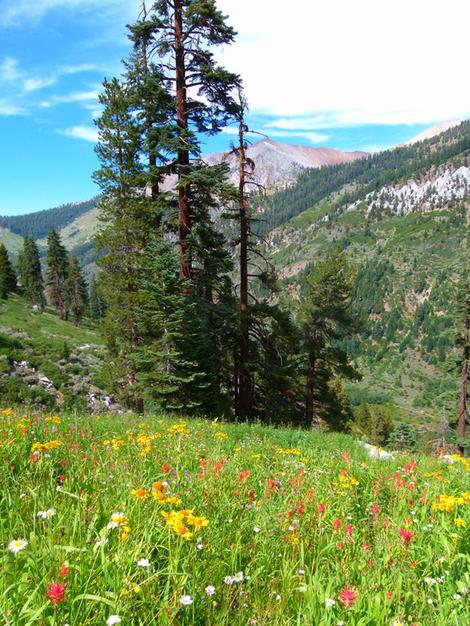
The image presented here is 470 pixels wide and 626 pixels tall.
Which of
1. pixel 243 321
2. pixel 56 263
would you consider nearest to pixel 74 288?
pixel 56 263

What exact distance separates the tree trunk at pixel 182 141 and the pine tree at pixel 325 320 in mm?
14468

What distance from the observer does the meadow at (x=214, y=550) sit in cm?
173

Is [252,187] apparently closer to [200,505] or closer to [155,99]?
[155,99]

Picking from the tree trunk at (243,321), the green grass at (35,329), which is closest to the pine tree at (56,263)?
the green grass at (35,329)

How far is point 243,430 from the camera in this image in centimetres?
1014

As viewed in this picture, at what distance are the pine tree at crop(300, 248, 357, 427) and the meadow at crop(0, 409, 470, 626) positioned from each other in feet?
78.6

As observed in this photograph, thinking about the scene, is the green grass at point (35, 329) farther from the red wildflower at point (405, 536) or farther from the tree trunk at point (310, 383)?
the red wildflower at point (405, 536)

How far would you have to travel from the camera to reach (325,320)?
28344 mm

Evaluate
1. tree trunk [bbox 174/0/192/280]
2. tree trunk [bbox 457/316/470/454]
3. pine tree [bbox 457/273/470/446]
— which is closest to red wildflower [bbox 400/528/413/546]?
tree trunk [bbox 174/0/192/280]

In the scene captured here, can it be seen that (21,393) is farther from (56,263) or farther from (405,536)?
(56,263)

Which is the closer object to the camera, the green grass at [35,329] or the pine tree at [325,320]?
the pine tree at [325,320]

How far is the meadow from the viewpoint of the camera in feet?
5.67

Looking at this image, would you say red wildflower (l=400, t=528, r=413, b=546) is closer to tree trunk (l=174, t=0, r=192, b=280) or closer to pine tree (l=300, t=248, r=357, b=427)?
tree trunk (l=174, t=0, r=192, b=280)

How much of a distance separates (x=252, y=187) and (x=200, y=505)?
19.0 m
